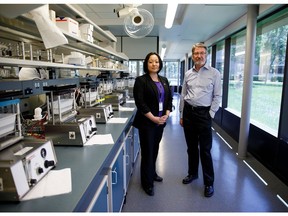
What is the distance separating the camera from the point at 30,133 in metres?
1.76

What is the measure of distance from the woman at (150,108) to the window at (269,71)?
1.82 m

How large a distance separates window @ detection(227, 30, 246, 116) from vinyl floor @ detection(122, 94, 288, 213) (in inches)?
72.8

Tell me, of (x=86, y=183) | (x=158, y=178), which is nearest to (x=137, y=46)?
(x=158, y=178)

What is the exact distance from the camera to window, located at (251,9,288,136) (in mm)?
3123

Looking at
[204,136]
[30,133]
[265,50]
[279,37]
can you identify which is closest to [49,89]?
[30,133]

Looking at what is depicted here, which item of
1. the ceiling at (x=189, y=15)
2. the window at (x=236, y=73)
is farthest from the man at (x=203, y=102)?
the window at (x=236, y=73)

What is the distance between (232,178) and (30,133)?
2.41 metres

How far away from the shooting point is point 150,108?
2.35 meters

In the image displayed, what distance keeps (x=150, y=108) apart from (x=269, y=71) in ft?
7.48

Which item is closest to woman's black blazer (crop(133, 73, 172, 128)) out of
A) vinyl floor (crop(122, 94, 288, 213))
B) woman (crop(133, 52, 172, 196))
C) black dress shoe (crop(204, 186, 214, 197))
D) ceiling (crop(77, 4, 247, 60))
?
woman (crop(133, 52, 172, 196))

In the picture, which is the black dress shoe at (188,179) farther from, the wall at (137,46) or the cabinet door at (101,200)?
the wall at (137,46)

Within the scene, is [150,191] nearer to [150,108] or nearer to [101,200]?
[150,108]

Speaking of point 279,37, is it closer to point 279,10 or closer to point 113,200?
point 279,10

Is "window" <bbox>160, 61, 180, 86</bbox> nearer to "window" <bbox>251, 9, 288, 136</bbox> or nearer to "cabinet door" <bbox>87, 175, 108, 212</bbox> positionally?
"window" <bbox>251, 9, 288, 136</bbox>
